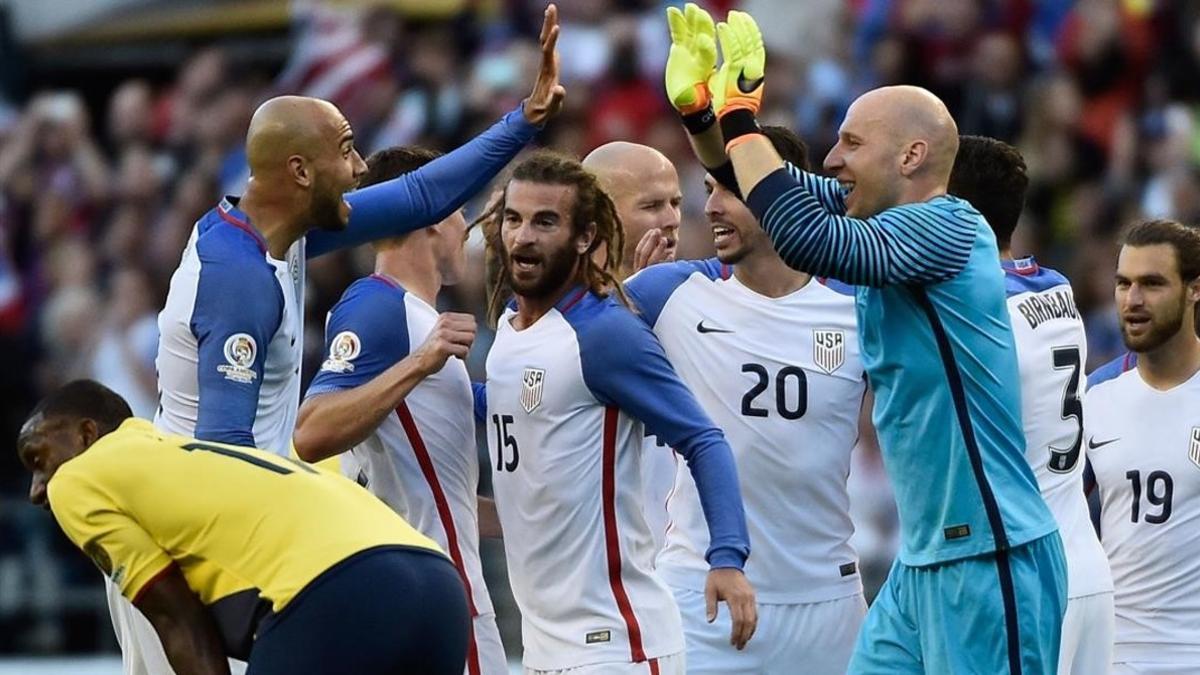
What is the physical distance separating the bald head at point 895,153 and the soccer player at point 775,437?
36.8 inches

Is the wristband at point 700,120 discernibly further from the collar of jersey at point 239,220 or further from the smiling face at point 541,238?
the collar of jersey at point 239,220

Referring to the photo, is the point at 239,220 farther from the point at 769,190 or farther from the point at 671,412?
the point at 769,190

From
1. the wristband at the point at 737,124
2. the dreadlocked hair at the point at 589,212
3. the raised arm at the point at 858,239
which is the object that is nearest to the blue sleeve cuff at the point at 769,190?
the raised arm at the point at 858,239

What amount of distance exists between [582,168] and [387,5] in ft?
33.8

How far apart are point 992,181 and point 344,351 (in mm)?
2224

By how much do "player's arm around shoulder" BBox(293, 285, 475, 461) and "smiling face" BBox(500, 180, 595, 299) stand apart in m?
0.23

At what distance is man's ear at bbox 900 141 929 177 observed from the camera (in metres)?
7.03

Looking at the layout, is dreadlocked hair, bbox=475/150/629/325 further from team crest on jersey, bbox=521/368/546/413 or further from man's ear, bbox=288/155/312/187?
man's ear, bbox=288/155/312/187

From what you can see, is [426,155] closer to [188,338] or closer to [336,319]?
[336,319]

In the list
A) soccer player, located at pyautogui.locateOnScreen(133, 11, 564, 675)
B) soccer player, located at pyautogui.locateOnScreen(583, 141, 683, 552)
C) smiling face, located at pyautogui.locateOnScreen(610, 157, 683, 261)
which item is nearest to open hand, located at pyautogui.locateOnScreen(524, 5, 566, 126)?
soccer player, located at pyautogui.locateOnScreen(133, 11, 564, 675)

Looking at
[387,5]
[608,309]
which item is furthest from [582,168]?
[387,5]

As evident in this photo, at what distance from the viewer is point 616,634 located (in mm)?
7051

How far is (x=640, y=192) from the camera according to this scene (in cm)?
860

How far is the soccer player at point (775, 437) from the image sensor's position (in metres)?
7.89
